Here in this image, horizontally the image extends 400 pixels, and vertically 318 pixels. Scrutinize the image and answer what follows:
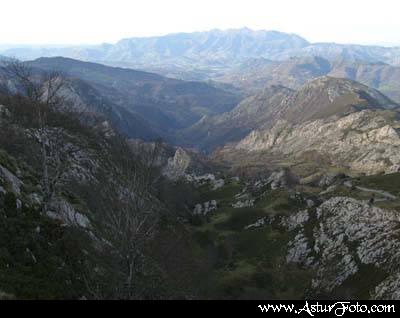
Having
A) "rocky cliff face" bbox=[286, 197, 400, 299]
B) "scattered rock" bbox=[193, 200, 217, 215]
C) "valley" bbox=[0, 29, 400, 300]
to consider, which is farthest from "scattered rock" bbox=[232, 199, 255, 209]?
"rocky cliff face" bbox=[286, 197, 400, 299]

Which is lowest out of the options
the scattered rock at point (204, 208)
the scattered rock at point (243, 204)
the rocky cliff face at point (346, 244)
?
the scattered rock at point (204, 208)

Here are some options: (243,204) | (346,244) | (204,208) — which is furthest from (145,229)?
(204,208)

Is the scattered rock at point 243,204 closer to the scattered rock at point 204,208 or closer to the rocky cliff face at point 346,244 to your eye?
the scattered rock at point 204,208

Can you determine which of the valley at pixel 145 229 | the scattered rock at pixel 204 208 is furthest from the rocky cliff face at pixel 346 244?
the scattered rock at pixel 204 208

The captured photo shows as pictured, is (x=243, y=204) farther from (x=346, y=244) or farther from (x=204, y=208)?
(x=346, y=244)

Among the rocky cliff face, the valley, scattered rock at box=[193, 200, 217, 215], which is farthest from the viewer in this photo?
scattered rock at box=[193, 200, 217, 215]

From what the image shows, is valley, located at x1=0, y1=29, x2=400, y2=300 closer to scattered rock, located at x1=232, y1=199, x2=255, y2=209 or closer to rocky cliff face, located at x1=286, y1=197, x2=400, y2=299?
rocky cliff face, located at x1=286, y1=197, x2=400, y2=299

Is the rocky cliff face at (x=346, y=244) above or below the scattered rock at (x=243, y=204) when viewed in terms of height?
above

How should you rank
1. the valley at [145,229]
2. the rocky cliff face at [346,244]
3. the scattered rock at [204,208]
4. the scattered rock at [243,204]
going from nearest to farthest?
1. the valley at [145,229]
2. the rocky cliff face at [346,244]
3. the scattered rock at [243,204]
4. the scattered rock at [204,208]

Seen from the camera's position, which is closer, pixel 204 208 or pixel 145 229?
pixel 145 229

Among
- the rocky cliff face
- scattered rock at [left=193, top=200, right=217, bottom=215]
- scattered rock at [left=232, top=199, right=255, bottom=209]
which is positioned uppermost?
the rocky cliff face

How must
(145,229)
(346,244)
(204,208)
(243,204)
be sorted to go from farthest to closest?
(204,208), (243,204), (346,244), (145,229)
